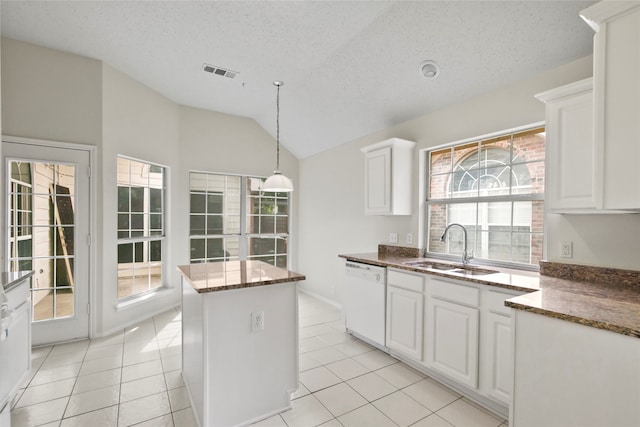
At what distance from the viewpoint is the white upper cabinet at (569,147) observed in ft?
6.59

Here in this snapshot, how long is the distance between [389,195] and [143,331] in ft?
10.6

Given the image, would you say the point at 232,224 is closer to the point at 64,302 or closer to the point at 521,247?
the point at 64,302

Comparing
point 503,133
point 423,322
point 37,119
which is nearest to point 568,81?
point 503,133

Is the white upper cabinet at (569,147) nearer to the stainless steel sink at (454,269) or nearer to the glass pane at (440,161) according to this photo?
the stainless steel sink at (454,269)

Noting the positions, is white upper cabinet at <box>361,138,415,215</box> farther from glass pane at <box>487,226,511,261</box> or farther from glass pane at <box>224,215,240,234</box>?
glass pane at <box>224,215,240,234</box>

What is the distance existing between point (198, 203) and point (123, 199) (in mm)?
1162

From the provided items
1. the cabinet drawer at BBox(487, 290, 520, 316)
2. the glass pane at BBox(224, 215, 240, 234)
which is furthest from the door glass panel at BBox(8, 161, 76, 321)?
the cabinet drawer at BBox(487, 290, 520, 316)

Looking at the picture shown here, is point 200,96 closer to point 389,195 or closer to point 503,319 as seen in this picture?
point 389,195

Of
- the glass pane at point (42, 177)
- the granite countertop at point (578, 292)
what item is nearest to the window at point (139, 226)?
the glass pane at point (42, 177)

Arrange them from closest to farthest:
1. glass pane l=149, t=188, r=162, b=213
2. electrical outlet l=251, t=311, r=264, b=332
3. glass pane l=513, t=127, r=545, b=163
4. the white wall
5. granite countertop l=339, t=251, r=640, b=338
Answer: granite countertop l=339, t=251, r=640, b=338 < electrical outlet l=251, t=311, r=264, b=332 < the white wall < glass pane l=513, t=127, r=545, b=163 < glass pane l=149, t=188, r=162, b=213

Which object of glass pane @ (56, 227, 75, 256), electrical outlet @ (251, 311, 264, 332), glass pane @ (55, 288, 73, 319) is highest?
glass pane @ (56, 227, 75, 256)

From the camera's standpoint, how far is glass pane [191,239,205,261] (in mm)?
4812

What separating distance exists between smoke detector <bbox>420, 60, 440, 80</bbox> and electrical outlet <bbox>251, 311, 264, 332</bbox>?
251cm

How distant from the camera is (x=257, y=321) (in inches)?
82.1
